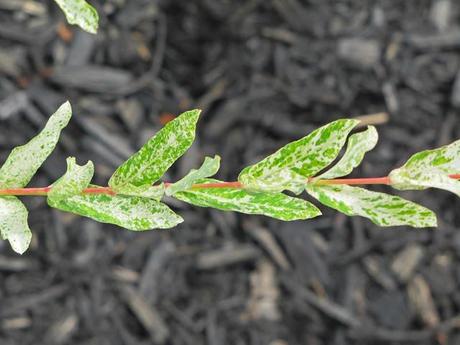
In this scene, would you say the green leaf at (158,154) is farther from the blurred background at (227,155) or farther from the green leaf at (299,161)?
the blurred background at (227,155)

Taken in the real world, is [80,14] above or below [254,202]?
above

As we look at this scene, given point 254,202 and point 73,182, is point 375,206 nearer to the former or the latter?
point 254,202

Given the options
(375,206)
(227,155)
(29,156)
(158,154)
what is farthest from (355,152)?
(227,155)

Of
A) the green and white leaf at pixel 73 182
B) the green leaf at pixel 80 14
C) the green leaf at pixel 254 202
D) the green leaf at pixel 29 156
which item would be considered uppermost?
the green leaf at pixel 80 14

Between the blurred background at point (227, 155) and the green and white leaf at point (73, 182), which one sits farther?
the blurred background at point (227, 155)

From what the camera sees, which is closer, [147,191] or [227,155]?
[147,191]

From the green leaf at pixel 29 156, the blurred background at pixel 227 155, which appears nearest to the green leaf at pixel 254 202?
the green leaf at pixel 29 156
